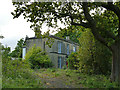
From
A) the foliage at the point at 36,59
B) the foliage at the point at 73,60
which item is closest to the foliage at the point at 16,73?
the foliage at the point at 73,60

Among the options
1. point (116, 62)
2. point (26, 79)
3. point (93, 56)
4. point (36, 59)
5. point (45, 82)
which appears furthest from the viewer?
point (36, 59)

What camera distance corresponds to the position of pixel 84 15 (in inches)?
438

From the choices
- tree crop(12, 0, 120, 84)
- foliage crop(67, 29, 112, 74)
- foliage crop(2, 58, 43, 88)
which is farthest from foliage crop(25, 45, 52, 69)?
tree crop(12, 0, 120, 84)

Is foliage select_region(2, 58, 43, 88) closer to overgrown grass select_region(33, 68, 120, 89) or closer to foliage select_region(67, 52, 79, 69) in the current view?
overgrown grass select_region(33, 68, 120, 89)

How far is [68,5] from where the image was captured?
10.7 meters

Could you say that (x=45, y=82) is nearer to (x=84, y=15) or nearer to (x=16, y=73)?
(x=16, y=73)

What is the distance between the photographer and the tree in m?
9.70

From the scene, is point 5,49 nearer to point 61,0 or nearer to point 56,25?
point 56,25

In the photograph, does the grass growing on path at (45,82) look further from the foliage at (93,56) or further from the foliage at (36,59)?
the foliage at (36,59)

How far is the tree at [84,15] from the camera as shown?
970cm

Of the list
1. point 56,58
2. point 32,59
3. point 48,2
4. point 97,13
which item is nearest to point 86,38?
point 97,13

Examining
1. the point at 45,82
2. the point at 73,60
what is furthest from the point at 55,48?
the point at 45,82

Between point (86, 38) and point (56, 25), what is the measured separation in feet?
13.8

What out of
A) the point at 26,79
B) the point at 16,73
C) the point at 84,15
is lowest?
the point at 26,79
